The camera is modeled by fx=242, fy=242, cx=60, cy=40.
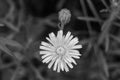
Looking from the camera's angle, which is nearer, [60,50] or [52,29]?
Result: [60,50]

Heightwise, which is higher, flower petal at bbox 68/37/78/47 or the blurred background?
the blurred background

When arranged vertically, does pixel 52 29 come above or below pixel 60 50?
above

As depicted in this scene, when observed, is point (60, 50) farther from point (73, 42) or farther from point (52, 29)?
point (52, 29)

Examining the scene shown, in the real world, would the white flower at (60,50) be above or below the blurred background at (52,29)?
below

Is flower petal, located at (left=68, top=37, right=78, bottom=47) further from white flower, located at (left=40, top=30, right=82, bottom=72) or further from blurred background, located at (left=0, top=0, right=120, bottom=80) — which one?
blurred background, located at (left=0, top=0, right=120, bottom=80)

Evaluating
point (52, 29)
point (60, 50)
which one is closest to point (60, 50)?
point (60, 50)

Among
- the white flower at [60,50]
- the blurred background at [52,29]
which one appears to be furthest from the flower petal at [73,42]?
the blurred background at [52,29]

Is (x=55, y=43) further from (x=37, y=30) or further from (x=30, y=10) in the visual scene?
(x=30, y=10)

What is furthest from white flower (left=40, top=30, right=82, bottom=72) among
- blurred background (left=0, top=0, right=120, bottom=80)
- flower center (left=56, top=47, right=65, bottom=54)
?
blurred background (left=0, top=0, right=120, bottom=80)

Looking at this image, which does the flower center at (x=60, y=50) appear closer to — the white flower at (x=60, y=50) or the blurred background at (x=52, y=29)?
the white flower at (x=60, y=50)
